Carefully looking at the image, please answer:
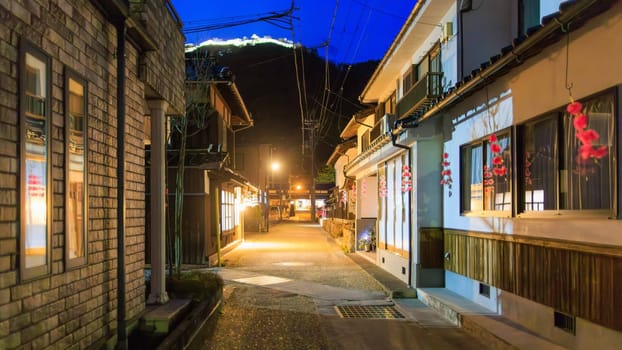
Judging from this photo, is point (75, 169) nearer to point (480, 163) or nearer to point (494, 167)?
point (494, 167)

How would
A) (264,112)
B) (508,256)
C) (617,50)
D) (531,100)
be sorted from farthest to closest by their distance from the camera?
(264,112) → (508,256) → (531,100) → (617,50)

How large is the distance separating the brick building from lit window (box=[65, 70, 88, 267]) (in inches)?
0.5

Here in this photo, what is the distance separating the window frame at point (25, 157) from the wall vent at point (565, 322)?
A: 6402mm

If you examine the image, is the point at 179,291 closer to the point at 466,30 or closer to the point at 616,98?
the point at 616,98

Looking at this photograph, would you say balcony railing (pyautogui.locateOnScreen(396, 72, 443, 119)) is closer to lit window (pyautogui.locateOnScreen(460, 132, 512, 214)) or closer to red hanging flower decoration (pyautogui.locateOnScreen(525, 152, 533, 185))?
lit window (pyautogui.locateOnScreen(460, 132, 512, 214))

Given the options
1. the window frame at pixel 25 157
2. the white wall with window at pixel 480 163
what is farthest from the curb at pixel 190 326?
the white wall with window at pixel 480 163

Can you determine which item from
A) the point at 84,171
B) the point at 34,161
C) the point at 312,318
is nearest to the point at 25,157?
the point at 34,161

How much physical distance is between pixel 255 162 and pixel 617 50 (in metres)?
42.1

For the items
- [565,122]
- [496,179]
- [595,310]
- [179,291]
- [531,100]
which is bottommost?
[179,291]

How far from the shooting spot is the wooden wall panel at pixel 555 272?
5148mm

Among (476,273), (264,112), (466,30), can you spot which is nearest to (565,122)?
(476,273)

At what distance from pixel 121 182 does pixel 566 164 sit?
6.10 m

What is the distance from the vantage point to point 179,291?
29.8 ft

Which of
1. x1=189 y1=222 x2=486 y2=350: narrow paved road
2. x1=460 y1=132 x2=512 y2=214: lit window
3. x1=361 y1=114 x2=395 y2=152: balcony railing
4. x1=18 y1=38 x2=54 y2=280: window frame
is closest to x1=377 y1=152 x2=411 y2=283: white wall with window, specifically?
x1=189 y1=222 x2=486 y2=350: narrow paved road
